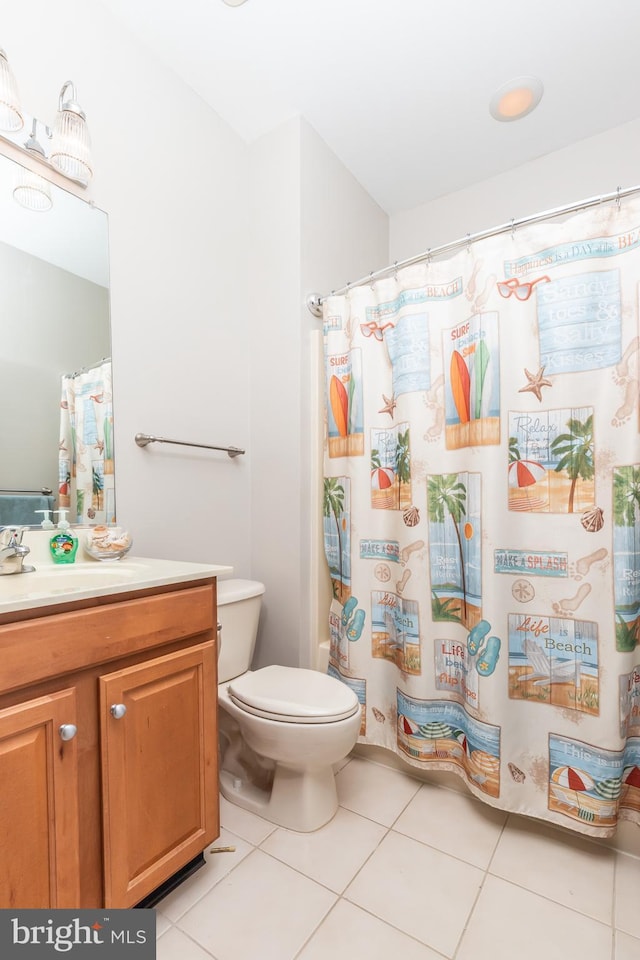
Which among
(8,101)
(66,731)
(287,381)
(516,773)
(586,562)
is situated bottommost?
(516,773)

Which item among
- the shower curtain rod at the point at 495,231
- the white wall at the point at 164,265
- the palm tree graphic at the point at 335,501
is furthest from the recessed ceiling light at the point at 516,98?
the palm tree graphic at the point at 335,501

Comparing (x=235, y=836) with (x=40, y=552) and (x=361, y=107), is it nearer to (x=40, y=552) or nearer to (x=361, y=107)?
(x=40, y=552)

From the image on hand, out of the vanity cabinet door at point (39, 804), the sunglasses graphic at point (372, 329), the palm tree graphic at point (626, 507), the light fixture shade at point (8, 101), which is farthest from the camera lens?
the sunglasses graphic at point (372, 329)

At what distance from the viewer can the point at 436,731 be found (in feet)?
5.15

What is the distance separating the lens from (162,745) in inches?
40.9

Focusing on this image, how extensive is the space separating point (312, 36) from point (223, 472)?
5.08 feet

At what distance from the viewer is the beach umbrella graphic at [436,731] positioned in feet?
5.12

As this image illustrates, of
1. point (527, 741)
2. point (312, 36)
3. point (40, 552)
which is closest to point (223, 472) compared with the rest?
point (40, 552)

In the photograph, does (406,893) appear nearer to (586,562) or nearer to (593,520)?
(586,562)

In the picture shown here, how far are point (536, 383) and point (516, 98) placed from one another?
48.8 inches

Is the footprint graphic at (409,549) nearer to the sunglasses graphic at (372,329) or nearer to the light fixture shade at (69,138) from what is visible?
the sunglasses graphic at (372,329)

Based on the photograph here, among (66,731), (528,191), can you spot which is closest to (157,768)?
(66,731)

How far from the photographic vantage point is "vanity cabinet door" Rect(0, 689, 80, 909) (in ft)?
2.56

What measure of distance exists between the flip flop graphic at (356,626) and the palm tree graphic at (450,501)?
400 millimetres
